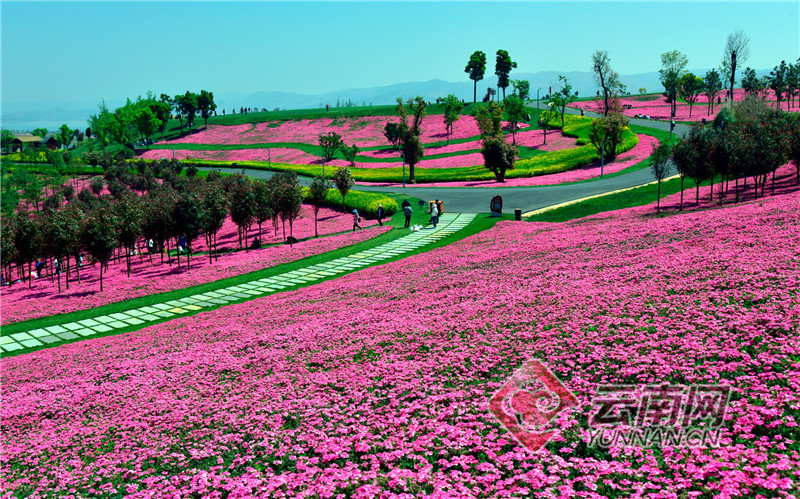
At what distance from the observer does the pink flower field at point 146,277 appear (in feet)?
92.4

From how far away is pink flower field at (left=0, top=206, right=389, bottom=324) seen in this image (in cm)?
2816

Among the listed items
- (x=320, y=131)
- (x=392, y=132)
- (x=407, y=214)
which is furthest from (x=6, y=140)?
(x=407, y=214)

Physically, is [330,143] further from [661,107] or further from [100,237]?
[661,107]

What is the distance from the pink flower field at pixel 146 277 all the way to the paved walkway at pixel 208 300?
111 inches

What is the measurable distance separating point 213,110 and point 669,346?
155410 mm

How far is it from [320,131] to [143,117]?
41316 millimetres

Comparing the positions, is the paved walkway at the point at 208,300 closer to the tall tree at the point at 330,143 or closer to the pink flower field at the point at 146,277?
the pink flower field at the point at 146,277

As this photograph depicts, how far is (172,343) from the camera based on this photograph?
18141mm

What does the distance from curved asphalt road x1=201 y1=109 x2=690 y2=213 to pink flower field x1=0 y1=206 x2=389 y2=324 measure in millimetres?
12014

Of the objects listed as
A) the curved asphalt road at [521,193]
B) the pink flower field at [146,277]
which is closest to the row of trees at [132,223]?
the pink flower field at [146,277]

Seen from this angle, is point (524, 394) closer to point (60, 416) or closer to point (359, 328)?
point (359, 328)

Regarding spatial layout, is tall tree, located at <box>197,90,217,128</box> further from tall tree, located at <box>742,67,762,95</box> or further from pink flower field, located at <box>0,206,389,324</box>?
tall tree, located at <box>742,67,762,95</box>

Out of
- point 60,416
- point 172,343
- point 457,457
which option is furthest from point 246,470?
point 172,343

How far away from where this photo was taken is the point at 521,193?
51406 mm
